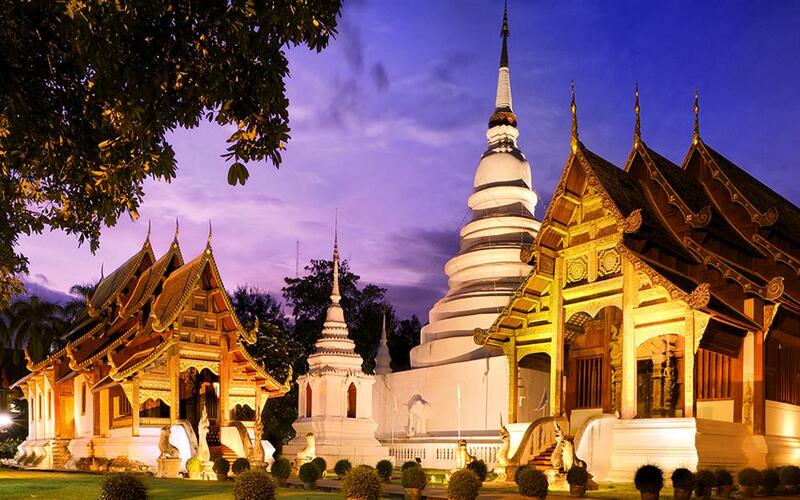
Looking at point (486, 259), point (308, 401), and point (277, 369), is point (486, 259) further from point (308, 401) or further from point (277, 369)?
point (277, 369)

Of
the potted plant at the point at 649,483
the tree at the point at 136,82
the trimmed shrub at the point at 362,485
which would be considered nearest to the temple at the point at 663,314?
the potted plant at the point at 649,483

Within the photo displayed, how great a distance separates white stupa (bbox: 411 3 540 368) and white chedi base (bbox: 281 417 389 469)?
3298 mm

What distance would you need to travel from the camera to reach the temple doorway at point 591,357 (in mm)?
22922

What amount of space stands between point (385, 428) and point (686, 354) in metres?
17.6

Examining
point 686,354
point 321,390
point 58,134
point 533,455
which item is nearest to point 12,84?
point 58,134

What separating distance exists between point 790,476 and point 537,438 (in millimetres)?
5837

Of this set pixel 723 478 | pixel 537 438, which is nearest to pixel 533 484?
pixel 723 478

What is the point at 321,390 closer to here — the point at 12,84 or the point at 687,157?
the point at 687,157

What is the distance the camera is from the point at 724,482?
1670cm

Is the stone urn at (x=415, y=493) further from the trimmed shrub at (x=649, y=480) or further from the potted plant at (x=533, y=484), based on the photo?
the trimmed shrub at (x=649, y=480)

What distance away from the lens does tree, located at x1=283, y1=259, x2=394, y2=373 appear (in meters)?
50.3

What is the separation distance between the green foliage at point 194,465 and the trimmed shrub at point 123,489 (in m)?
10.9

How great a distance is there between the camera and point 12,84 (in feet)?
26.6

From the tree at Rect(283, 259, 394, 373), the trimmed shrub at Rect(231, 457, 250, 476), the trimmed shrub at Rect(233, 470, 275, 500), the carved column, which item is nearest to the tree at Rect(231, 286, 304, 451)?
the tree at Rect(283, 259, 394, 373)
